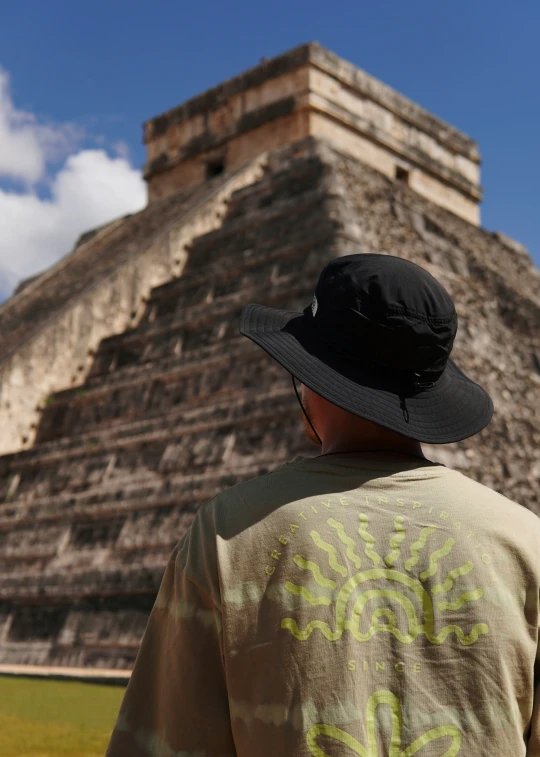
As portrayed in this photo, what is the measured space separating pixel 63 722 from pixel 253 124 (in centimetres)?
847

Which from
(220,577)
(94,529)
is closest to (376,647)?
(220,577)

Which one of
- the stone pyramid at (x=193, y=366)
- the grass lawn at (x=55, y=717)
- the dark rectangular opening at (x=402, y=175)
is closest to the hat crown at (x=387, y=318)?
the grass lawn at (x=55, y=717)

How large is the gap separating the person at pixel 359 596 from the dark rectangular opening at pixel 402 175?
1071 cm

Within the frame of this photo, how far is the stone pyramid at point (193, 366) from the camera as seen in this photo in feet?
19.7

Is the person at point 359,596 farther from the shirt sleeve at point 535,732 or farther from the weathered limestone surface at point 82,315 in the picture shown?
the weathered limestone surface at point 82,315

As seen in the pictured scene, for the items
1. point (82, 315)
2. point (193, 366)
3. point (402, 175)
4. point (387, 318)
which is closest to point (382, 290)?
point (387, 318)

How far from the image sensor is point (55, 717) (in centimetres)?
411

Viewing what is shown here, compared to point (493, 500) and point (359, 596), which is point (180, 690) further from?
point (493, 500)

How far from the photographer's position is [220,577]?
1.21 metres

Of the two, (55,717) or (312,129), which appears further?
(312,129)

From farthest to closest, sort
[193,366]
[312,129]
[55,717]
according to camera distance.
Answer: [312,129] < [193,366] < [55,717]

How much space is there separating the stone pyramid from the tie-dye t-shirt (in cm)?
421

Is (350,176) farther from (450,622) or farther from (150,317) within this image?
(450,622)

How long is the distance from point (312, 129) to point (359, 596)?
9858mm
